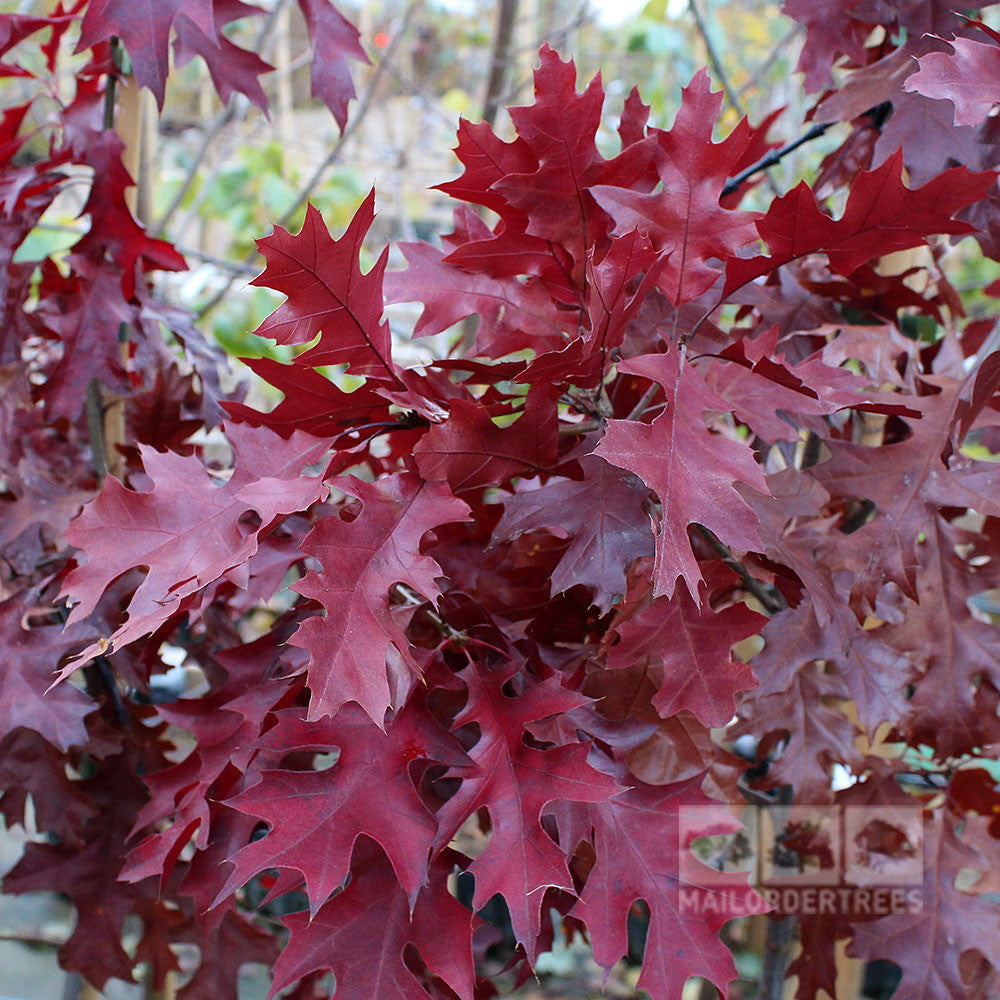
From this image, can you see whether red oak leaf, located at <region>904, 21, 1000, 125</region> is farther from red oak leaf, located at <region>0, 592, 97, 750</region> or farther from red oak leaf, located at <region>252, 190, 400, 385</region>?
red oak leaf, located at <region>0, 592, 97, 750</region>

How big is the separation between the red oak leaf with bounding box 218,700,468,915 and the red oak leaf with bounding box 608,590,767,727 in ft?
0.42

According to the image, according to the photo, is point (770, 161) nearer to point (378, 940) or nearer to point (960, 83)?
point (960, 83)

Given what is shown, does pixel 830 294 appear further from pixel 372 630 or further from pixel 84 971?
pixel 84 971

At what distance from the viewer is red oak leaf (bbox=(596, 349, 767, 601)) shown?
1.49 feet

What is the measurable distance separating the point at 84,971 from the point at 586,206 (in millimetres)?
809

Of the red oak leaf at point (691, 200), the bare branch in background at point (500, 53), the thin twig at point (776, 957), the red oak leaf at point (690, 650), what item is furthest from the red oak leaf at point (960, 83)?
the bare branch in background at point (500, 53)

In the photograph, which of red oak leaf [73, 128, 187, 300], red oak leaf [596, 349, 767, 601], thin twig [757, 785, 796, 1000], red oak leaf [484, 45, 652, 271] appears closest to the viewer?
red oak leaf [596, 349, 767, 601]

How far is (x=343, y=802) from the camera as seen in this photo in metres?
0.52

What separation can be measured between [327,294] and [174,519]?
0.17 m

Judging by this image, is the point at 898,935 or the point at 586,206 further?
the point at 898,935

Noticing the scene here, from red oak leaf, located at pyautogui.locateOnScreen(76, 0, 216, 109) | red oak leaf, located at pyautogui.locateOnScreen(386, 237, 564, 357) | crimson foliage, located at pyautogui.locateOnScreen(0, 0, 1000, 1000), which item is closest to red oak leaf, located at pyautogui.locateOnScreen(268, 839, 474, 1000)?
crimson foliage, located at pyautogui.locateOnScreen(0, 0, 1000, 1000)

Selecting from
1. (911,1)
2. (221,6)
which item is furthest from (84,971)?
(911,1)

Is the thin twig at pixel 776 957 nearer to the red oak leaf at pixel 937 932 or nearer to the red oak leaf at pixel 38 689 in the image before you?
the red oak leaf at pixel 937 932

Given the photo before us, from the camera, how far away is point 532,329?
2.13ft
